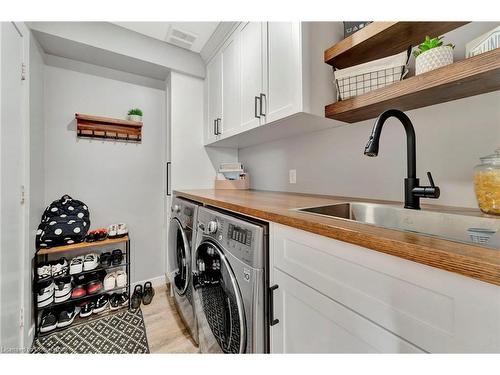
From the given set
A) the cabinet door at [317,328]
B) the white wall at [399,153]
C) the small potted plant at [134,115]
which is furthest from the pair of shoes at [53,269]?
the white wall at [399,153]

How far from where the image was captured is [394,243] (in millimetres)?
427

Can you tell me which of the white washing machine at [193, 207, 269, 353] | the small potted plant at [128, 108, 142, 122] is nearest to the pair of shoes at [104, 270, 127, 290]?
the white washing machine at [193, 207, 269, 353]

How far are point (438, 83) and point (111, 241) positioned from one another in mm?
2332

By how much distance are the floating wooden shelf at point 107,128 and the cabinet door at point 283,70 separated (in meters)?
1.48

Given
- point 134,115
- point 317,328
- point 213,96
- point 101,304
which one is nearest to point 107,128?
point 134,115

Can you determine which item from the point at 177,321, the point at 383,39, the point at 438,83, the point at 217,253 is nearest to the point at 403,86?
the point at 438,83

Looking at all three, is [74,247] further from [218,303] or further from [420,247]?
[420,247]

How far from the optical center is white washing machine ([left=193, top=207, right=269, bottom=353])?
767 mm

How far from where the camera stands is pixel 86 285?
172cm

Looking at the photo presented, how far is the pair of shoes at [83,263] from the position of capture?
1.64 m

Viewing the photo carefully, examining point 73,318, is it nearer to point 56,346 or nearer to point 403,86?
point 56,346

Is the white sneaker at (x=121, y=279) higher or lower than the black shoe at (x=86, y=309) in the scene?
higher

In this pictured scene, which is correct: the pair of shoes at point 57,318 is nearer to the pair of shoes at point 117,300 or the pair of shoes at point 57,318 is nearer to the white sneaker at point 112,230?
the pair of shoes at point 117,300

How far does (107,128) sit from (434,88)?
237 centimetres
